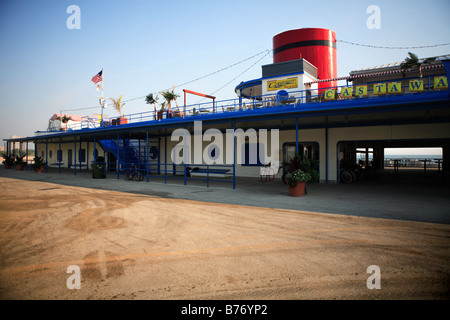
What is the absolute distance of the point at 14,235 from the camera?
207 inches

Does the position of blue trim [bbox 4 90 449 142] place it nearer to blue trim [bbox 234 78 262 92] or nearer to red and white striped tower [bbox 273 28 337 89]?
blue trim [bbox 234 78 262 92]

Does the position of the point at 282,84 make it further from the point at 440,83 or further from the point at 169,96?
the point at 169,96

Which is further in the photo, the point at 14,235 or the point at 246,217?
the point at 246,217

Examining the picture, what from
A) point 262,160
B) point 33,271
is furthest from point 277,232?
point 262,160

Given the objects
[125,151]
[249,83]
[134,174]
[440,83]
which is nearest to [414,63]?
[440,83]

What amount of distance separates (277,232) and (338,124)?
11.4 m

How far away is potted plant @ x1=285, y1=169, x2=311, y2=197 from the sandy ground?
10.00ft

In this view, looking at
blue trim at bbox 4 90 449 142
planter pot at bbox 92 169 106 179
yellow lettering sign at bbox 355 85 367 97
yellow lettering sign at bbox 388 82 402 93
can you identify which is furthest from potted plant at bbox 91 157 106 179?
yellow lettering sign at bbox 388 82 402 93

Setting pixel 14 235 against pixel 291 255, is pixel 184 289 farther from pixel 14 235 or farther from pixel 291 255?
pixel 14 235

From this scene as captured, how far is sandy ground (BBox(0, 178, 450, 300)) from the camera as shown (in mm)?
3139

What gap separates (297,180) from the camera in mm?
9883

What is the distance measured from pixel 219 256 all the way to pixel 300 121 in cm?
1196

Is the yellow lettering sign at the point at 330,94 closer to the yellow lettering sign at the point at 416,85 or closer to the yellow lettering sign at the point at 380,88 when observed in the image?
the yellow lettering sign at the point at 380,88
